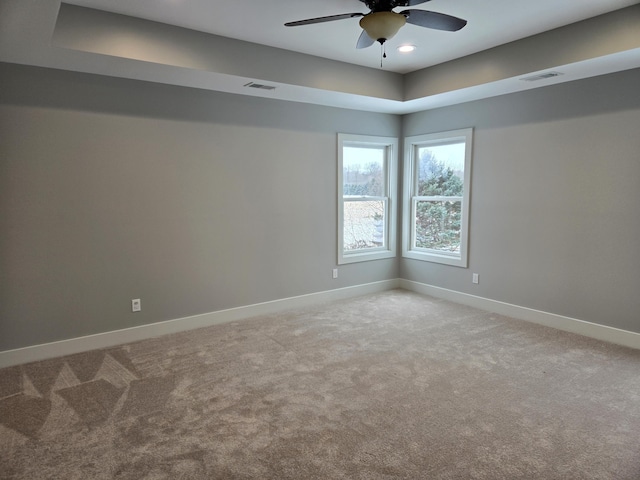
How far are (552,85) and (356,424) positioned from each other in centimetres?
372

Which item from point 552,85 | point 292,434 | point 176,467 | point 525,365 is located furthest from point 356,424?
point 552,85

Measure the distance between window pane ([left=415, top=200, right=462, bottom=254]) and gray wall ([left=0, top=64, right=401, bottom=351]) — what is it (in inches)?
52.0

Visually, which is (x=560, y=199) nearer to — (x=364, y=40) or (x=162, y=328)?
(x=364, y=40)

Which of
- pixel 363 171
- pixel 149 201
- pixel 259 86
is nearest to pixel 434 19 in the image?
pixel 259 86

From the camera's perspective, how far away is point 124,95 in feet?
12.2

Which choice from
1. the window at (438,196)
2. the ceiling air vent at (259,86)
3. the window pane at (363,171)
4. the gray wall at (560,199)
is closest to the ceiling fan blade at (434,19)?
the ceiling air vent at (259,86)

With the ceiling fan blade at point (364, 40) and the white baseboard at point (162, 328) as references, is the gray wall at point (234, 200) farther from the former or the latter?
the ceiling fan blade at point (364, 40)

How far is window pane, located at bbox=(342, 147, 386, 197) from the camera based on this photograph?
213 inches

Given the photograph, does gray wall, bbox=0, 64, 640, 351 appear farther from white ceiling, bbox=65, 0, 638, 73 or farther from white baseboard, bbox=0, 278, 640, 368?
white ceiling, bbox=65, 0, 638, 73

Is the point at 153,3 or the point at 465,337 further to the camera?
the point at 465,337

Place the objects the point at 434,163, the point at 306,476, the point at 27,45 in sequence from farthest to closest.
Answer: the point at 434,163, the point at 27,45, the point at 306,476

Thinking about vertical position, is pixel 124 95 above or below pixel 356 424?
above

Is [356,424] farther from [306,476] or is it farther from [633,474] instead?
[633,474]

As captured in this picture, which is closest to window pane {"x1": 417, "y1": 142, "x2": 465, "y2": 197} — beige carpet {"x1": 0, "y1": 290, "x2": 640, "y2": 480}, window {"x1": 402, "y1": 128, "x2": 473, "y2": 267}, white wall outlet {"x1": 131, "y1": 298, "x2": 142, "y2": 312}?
window {"x1": 402, "y1": 128, "x2": 473, "y2": 267}
